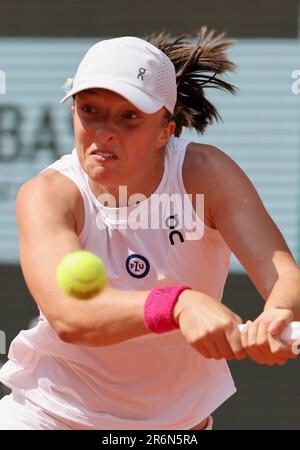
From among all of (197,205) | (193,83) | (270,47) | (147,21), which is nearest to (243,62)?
(270,47)

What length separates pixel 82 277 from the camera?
8.11 feet

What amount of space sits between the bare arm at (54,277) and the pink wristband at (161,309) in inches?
1.2

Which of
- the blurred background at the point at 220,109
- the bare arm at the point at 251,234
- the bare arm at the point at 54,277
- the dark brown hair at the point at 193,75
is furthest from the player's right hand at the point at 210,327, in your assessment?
the blurred background at the point at 220,109

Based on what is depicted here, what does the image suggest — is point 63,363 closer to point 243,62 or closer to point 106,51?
point 106,51

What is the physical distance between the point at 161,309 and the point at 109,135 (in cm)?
62

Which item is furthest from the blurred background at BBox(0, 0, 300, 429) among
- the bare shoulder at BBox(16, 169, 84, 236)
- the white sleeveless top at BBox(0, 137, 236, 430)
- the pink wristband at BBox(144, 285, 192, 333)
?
the pink wristband at BBox(144, 285, 192, 333)

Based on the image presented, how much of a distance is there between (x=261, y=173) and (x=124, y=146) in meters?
3.35

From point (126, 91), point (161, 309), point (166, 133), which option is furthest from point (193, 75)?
point (161, 309)

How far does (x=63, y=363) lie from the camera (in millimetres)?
3424

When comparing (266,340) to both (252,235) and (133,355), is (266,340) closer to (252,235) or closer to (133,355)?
(252,235)

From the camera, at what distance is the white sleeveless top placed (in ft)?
→ 10.8

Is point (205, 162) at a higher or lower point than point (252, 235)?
higher

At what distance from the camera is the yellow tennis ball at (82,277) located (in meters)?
2.47

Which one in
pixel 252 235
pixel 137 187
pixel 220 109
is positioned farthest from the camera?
pixel 220 109
